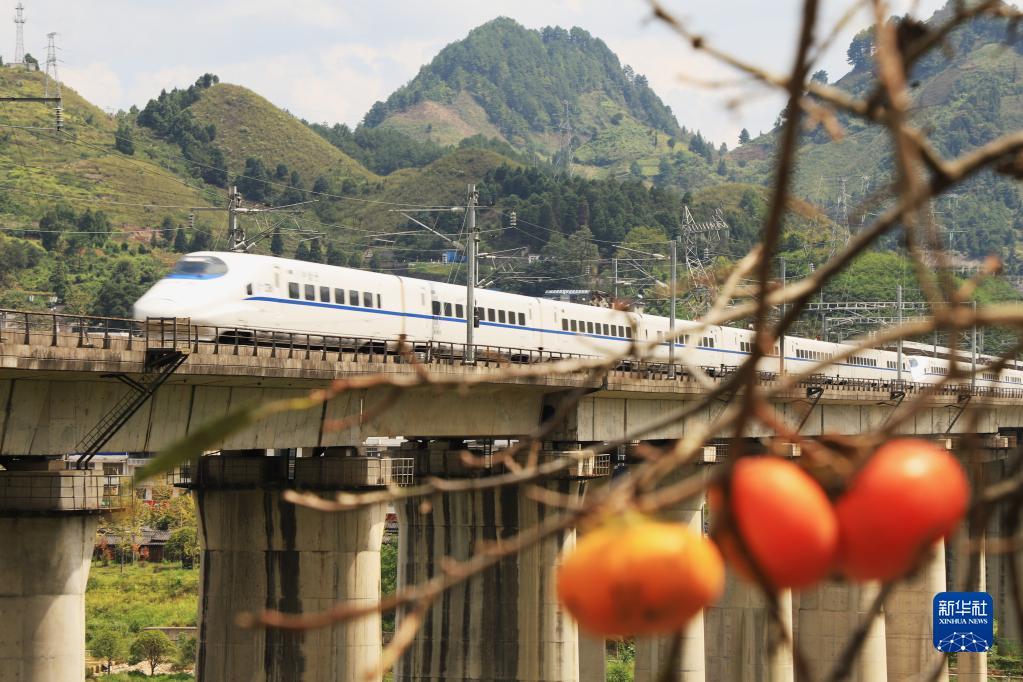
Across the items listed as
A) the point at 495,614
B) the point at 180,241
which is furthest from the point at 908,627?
the point at 180,241

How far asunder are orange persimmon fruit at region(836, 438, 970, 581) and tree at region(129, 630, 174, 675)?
80.9 metres

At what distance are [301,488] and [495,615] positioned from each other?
802 cm

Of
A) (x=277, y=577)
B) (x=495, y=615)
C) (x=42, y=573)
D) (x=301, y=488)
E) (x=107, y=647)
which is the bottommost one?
(x=107, y=647)

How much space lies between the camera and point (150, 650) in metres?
80.4

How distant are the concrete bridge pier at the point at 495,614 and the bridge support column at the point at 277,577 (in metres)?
6.17

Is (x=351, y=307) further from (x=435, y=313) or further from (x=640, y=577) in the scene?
(x=640, y=577)

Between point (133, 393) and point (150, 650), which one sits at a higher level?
point (133, 393)

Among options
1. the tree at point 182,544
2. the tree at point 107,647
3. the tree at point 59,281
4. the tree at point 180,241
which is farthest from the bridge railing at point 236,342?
the tree at point 180,241

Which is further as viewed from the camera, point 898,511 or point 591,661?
point 591,661

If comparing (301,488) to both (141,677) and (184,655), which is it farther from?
(184,655)

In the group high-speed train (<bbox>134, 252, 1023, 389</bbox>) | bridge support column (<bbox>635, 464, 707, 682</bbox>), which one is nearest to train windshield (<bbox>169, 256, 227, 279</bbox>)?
high-speed train (<bbox>134, 252, 1023, 389</bbox>)

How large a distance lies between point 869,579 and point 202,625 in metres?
37.9

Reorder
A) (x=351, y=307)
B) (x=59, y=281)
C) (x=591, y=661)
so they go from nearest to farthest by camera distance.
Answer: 1. (x=351, y=307)
2. (x=591, y=661)
3. (x=59, y=281)

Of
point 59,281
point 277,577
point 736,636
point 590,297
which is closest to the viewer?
point 277,577
